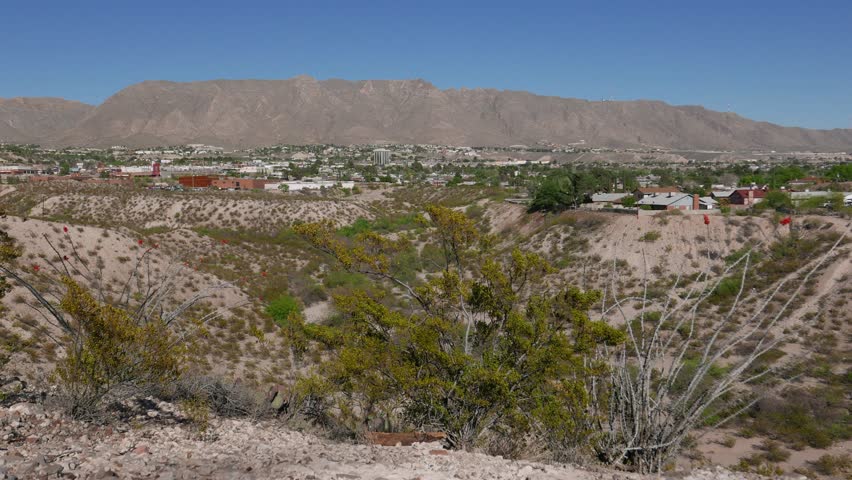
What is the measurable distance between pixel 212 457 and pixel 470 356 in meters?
4.25

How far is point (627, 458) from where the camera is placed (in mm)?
10391

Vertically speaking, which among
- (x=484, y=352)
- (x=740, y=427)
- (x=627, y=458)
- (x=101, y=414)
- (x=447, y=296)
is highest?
(x=447, y=296)

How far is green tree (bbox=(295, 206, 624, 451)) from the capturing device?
1017 centimetres

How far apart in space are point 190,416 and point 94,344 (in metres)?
2.07

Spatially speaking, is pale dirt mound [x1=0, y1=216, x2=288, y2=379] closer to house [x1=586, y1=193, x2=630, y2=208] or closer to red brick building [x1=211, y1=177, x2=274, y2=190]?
house [x1=586, y1=193, x2=630, y2=208]

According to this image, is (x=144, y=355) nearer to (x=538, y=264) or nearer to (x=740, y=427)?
(x=538, y=264)

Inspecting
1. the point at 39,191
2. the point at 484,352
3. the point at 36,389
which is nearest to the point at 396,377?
the point at 484,352

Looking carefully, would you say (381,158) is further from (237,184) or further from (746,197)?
(746,197)

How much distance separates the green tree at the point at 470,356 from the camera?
33.4 feet

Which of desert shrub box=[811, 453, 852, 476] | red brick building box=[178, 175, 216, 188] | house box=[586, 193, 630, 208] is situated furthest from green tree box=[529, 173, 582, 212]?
red brick building box=[178, 175, 216, 188]

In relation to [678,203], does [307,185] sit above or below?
below

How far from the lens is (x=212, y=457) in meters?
9.19

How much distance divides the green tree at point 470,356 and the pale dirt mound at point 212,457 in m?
0.83

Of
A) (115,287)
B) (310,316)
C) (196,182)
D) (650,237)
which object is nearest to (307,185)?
(196,182)
